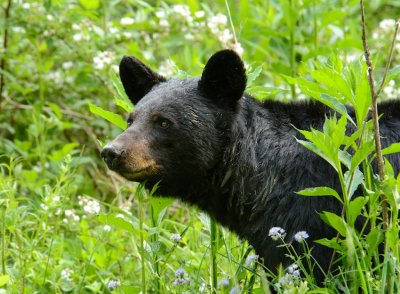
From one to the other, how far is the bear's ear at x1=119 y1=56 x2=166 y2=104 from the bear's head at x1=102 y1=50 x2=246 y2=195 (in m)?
0.30

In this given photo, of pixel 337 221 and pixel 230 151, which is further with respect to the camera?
pixel 230 151

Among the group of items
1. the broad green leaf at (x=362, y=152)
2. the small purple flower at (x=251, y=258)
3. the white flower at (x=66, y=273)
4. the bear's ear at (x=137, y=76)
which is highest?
the broad green leaf at (x=362, y=152)

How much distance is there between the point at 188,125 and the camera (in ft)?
14.2

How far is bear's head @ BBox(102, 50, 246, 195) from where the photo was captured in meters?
4.24

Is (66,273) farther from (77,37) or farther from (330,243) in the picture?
(77,37)

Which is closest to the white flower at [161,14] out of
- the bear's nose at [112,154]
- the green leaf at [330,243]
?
the bear's nose at [112,154]

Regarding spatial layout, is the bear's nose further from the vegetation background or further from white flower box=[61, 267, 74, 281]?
white flower box=[61, 267, 74, 281]

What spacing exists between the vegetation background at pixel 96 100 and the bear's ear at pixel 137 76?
0.19m

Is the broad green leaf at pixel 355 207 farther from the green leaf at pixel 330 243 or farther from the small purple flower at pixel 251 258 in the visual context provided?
the small purple flower at pixel 251 258

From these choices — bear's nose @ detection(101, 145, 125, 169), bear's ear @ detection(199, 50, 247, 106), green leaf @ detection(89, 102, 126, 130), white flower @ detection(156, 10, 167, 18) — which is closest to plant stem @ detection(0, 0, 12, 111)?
white flower @ detection(156, 10, 167, 18)

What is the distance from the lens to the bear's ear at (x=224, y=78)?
4320 mm

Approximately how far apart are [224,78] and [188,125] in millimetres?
331

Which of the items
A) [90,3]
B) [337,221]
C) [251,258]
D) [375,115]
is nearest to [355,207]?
[337,221]

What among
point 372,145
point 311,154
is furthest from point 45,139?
point 372,145
